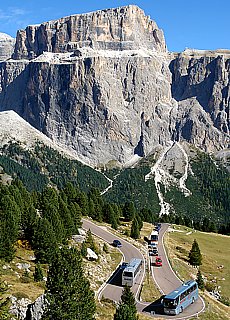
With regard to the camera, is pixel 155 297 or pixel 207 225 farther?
pixel 207 225

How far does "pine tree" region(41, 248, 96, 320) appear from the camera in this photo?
101 ft

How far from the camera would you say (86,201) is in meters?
105

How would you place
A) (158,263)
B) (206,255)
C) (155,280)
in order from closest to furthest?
(155,280) < (158,263) < (206,255)

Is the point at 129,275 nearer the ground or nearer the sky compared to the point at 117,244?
nearer the sky

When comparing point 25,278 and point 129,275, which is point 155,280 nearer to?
point 129,275

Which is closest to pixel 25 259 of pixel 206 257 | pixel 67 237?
pixel 67 237

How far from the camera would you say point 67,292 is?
31.4m

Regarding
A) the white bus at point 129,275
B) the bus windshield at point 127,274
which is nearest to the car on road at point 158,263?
the white bus at point 129,275

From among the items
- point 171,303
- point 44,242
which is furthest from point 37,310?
point 44,242

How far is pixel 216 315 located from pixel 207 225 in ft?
342

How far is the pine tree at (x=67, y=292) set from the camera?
30.7m

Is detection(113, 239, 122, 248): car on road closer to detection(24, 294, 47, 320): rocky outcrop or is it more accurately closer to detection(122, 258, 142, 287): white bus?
detection(122, 258, 142, 287): white bus

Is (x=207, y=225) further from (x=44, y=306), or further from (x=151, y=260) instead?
(x=44, y=306)

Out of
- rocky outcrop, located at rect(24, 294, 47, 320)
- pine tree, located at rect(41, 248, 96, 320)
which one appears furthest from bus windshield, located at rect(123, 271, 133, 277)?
rocky outcrop, located at rect(24, 294, 47, 320)
